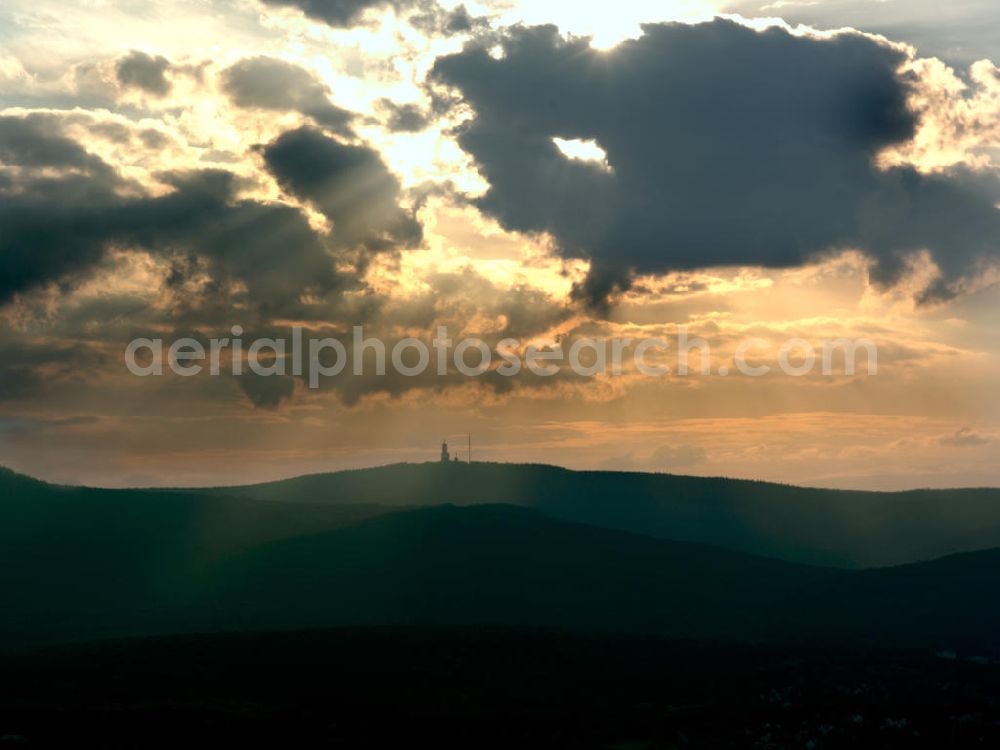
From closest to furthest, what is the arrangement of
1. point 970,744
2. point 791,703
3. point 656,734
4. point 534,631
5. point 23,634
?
point 970,744, point 656,734, point 791,703, point 534,631, point 23,634

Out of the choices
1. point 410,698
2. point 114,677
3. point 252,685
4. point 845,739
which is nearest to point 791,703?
point 845,739

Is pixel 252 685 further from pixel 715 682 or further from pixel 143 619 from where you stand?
pixel 143 619

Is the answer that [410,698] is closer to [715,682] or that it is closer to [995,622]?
[715,682]

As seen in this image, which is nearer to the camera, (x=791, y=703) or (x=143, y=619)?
(x=791, y=703)

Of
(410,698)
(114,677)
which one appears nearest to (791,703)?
(410,698)

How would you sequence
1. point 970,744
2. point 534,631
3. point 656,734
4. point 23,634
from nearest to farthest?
point 970,744 → point 656,734 → point 534,631 → point 23,634

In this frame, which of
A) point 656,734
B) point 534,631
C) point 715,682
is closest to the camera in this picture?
point 656,734
